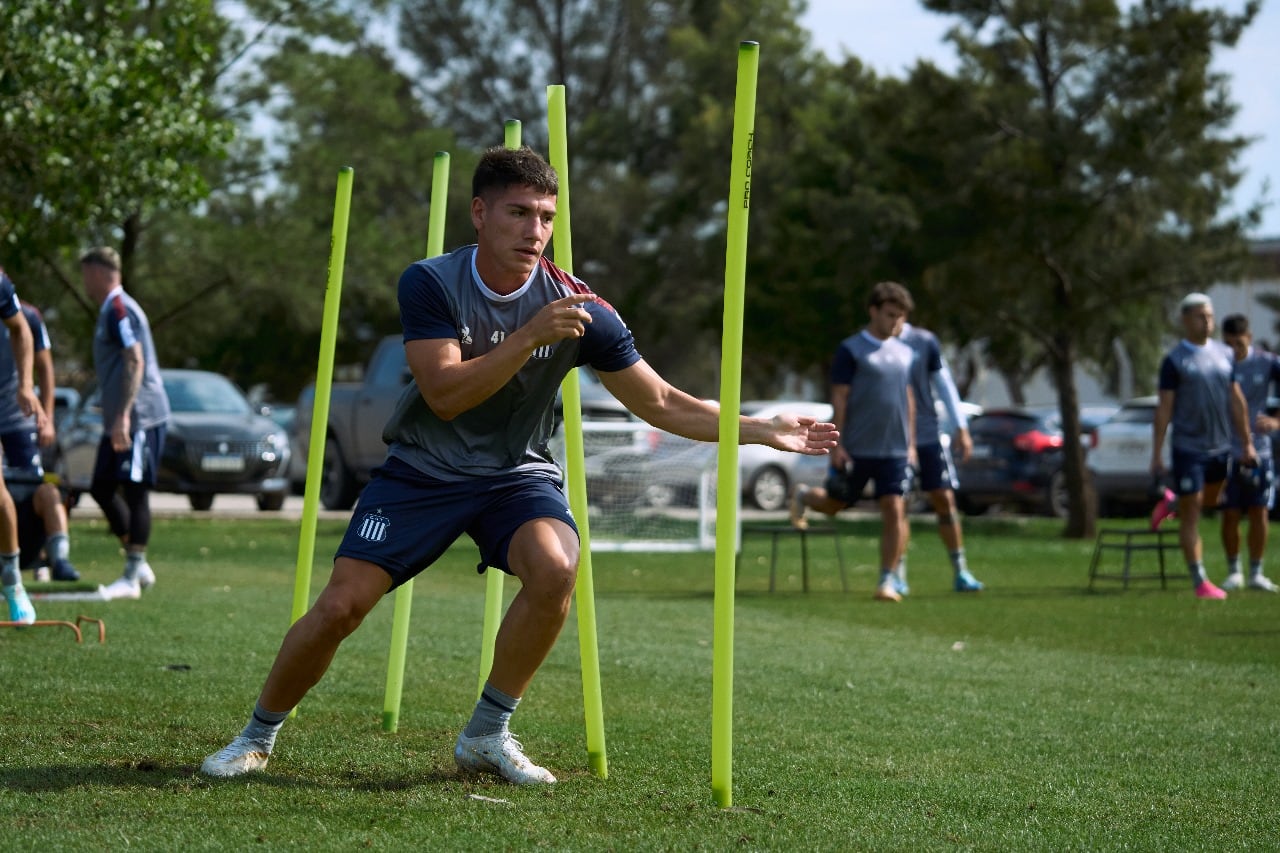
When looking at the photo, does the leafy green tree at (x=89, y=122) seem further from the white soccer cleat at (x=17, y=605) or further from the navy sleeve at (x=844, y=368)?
the navy sleeve at (x=844, y=368)

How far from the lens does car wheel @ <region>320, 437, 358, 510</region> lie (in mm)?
23688

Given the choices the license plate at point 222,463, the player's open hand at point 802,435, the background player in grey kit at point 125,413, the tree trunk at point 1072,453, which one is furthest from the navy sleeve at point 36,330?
the tree trunk at point 1072,453

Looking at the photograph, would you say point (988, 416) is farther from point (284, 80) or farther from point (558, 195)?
point (558, 195)

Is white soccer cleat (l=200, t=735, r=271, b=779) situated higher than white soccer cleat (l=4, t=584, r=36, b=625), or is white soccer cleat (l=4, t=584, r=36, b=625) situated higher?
white soccer cleat (l=200, t=735, r=271, b=779)

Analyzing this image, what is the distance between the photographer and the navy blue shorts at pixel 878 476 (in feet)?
40.9

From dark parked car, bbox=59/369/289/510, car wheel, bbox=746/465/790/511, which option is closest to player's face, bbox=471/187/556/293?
dark parked car, bbox=59/369/289/510

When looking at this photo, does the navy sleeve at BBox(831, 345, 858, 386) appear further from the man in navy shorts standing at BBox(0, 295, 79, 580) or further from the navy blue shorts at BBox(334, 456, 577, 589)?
the navy blue shorts at BBox(334, 456, 577, 589)

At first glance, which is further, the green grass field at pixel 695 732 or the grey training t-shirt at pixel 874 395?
the grey training t-shirt at pixel 874 395

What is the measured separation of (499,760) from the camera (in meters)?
5.29

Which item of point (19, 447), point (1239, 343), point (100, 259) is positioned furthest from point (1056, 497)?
point (19, 447)

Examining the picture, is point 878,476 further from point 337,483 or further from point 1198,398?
point 337,483

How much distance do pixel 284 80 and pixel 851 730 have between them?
23.4 metres

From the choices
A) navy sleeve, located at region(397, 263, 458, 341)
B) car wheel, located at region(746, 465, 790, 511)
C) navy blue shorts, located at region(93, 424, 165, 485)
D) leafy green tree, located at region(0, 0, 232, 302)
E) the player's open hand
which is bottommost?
car wheel, located at region(746, 465, 790, 511)

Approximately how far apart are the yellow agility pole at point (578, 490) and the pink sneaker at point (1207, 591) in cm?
801
